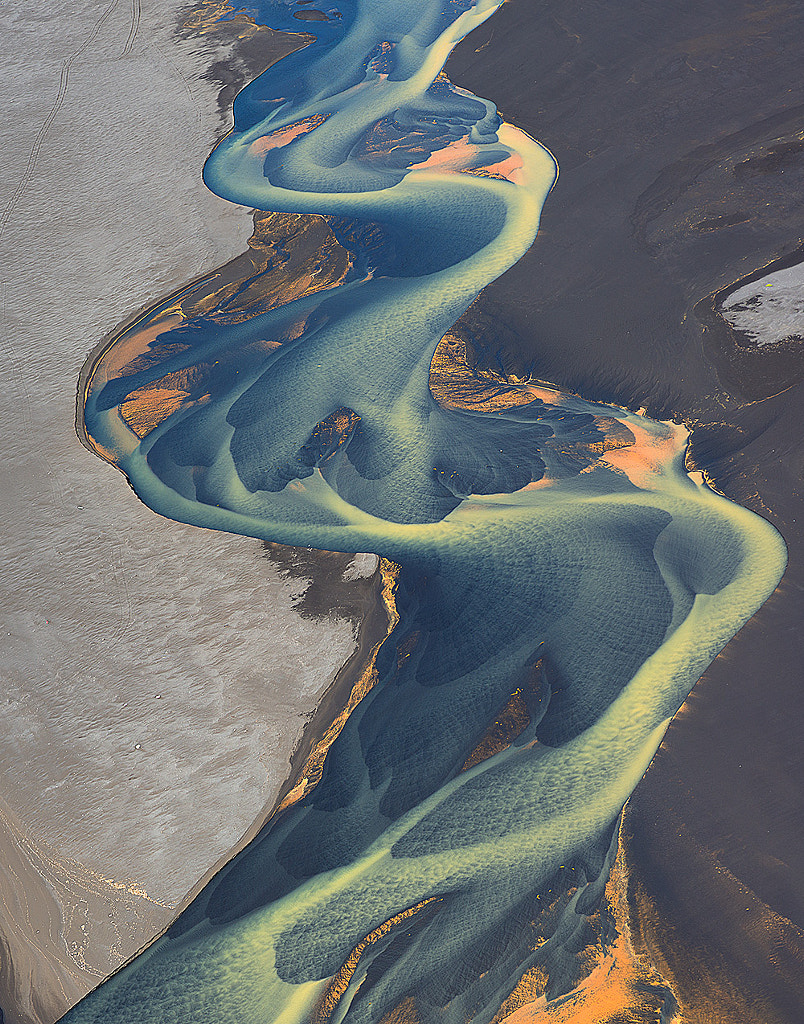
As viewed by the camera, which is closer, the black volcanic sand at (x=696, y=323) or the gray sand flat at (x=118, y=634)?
the black volcanic sand at (x=696, y=323)

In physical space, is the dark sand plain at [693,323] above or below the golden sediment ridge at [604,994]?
above

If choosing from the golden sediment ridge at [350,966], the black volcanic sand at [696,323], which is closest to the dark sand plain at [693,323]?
the black volcanic sand at [696,323]

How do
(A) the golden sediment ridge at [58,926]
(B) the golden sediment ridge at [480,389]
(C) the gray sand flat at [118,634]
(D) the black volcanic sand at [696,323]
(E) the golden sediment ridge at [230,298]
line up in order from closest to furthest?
(D) the black volcanic sand at [696,323], (A) the golden sediment ridge at [58,926], (C) the gray sand flat at [118,634], (B) the golden sediment ridge at [480,389], (E) the golden sediment ridge at [230,298]

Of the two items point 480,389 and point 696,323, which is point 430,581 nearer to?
point 480,389

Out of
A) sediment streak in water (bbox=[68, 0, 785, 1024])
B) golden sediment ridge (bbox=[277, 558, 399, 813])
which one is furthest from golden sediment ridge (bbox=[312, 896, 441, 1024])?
golden sediment ridge (bbox=[277, 558, 399, 813])

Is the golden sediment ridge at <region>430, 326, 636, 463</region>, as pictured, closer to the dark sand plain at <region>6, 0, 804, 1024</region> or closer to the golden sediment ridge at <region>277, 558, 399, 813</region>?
the dark sand plain at <region>6, 0, 804, 1024</region>

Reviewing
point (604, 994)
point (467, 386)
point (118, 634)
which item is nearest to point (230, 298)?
point (467, 386)

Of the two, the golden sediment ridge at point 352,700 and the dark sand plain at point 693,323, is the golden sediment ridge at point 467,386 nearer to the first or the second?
the dark sand plain at point 693,323
